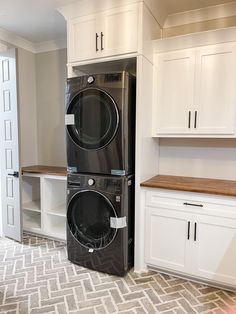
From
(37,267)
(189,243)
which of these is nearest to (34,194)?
(37,267)

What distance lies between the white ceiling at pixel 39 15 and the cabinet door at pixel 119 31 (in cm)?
41

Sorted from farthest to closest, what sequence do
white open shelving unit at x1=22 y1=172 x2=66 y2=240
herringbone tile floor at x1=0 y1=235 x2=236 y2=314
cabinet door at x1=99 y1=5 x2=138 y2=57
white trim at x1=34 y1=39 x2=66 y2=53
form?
white trim at x1=34 y1=39 x2=66 y2=53, white open shelving unit at x1=22 y1=172 x2=66 y2=240, cabinet door at x1=99 y1=5 x2=138 y2=57, herringbone tile floor at x1=0 y1=235 x2=236 y2=314

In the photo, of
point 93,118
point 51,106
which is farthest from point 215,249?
point 51,106

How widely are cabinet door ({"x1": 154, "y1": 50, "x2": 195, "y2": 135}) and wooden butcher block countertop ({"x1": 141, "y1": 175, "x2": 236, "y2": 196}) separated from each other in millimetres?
487

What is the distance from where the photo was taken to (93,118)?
221 cm

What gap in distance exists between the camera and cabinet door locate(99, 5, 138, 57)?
2.07 meters

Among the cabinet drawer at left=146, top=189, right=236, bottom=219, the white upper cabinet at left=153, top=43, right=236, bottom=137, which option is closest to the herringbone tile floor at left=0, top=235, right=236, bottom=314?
the cabinet drawer at left=146, top=189, right=236, bottom=219

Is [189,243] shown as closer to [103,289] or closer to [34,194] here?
[103,289]

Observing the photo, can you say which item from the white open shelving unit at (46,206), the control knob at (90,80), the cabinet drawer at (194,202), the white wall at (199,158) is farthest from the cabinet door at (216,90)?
the white open shelving unit at (46,206)

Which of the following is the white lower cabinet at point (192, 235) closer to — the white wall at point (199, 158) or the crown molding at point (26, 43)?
the white wall at point (199, 158)

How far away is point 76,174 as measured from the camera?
232cm

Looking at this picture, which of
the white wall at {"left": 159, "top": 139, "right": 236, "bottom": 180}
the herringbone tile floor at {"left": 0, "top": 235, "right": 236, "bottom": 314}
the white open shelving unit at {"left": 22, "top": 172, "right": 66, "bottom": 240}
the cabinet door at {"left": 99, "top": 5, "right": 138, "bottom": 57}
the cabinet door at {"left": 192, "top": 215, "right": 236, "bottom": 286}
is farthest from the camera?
the white open shelving unit at {"left": 22, "top": 172, "right": 66, "bottom": 240}

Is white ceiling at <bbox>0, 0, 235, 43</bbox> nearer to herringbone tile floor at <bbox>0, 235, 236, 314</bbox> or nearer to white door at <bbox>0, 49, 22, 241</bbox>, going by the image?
white door at <bbox>0, 49, 22, 241</bbox>

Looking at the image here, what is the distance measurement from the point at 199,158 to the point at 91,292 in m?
1.66
